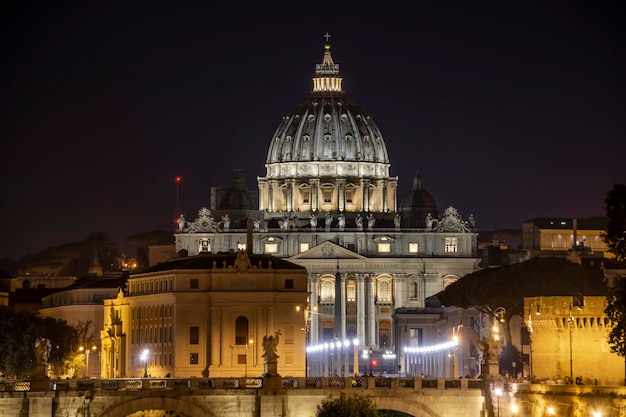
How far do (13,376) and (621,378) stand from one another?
3518 cm

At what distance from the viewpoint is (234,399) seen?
3120 inches

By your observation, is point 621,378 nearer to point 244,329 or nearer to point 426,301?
point 244,329

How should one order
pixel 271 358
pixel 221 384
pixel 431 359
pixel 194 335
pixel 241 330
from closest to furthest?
pixel 221 384, pixel 271 358, pixel 241 330, pixel 194 335, pixel 431 359

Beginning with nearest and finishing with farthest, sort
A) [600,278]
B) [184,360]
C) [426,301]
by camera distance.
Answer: [600,278] < [184,360] < [426,301]

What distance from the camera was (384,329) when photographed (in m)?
189

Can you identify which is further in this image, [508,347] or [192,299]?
[192,299]

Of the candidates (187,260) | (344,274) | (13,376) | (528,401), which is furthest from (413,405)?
(344,274)

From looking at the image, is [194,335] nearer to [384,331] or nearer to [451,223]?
[384,331]

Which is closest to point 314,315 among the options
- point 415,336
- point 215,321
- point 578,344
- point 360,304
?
point 360,304

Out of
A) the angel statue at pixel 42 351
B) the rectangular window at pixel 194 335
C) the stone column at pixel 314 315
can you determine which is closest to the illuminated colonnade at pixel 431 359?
the rectangular window at pixel 194 335

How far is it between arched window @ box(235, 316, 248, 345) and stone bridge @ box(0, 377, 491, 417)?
125ft

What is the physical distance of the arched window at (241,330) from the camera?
4641 inches

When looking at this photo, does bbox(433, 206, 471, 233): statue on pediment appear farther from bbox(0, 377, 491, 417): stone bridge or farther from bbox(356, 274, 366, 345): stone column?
bbox(0, 377, 491, 417): stone bridge

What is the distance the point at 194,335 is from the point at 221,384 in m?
38.3
